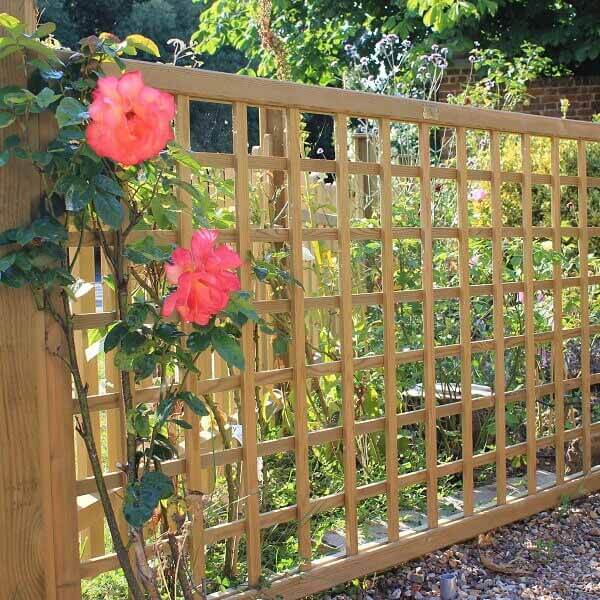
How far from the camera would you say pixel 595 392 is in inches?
175

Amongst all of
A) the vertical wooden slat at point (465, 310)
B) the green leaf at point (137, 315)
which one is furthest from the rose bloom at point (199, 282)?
the vertical wooden slat at point (465, 310)

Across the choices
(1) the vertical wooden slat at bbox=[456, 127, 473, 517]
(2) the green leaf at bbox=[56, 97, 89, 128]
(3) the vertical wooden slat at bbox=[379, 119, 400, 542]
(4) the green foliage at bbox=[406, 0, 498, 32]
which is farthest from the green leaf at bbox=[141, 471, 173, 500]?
(4) the green foliage at bbox=[406, 0, 498, 32]

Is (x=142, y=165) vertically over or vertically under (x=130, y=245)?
over

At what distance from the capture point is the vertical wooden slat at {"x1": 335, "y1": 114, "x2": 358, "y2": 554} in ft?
8.29

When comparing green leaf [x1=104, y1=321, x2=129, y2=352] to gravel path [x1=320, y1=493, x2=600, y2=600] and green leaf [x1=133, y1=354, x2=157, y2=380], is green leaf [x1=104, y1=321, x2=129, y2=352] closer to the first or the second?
green leaf [x1=133, y1=354, x2=157, y2=380]

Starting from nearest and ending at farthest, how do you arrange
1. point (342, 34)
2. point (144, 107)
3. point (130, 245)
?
point (144, 107) < point (130, 245) < point (342, 34)

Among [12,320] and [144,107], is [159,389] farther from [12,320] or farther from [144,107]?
[144,107]

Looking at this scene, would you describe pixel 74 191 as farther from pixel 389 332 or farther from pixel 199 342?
pixel 389 332

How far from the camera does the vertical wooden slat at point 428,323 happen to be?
2.79 metres

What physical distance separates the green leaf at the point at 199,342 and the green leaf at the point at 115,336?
13 centimetres

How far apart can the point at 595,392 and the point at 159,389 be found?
295 centimetres

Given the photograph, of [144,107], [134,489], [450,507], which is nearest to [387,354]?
[450,507]

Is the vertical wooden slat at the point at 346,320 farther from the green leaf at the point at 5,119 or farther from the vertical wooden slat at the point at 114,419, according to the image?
the green leaf at the point at 5,119

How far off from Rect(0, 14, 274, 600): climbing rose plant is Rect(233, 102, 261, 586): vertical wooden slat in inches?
9.6
